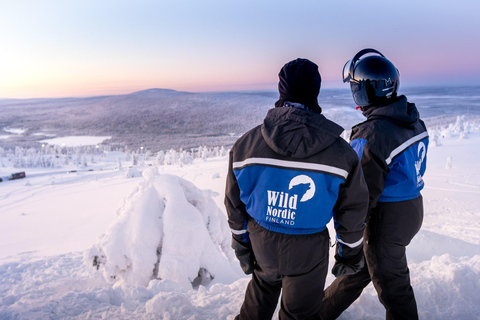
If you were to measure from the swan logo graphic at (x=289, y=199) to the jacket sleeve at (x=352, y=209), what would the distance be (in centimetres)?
24

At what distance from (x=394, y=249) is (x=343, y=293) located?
66 centimetres

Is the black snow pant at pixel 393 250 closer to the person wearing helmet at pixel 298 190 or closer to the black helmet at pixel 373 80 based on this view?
the person wearing helmet at pixel 298 190

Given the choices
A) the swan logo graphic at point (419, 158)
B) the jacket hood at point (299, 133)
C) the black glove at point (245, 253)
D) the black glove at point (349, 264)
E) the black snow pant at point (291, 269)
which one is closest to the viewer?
the jacket hood at point (299, 133)

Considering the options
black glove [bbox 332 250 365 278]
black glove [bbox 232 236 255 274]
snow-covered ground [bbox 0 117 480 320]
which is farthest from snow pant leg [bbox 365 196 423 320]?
black glove [bbox 232 236 255 274]

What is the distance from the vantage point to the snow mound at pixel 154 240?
16.3 ft

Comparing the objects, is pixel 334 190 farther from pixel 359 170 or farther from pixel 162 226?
pixel 162 226

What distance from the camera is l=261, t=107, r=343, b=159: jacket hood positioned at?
5.84 ft

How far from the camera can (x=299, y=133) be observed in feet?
5.95

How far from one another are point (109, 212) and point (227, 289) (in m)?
Answer: 15.9

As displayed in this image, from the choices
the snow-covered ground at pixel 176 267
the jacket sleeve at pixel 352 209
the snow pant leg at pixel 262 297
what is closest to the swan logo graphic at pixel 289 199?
the jacket sleeve at pixel 352 209

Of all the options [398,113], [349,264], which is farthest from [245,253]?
[398,113]

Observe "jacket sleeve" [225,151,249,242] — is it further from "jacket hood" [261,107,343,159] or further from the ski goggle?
the ski goggle

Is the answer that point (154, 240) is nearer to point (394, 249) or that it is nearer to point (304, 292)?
point (304, 292)

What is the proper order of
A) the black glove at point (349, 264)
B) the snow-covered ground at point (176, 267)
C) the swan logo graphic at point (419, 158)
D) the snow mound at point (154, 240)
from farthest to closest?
the snow mound at point (154, 240)
the snow-covered ground at point (176, 267)
the swan logo graphic at point (419, 158)
the black glove at point (349, 264)
